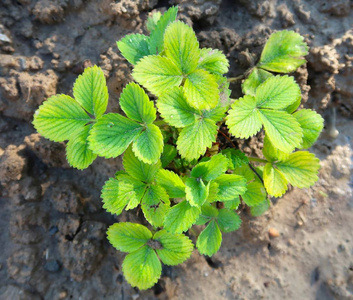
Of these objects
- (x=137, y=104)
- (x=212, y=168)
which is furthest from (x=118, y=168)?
(x=212, y=168)

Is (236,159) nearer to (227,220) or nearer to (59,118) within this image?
(227,220)

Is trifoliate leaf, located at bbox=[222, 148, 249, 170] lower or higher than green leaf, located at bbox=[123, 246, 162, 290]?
higher

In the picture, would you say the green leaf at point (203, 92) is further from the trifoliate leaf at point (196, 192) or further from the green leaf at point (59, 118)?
the green leaf at point (59, 118)

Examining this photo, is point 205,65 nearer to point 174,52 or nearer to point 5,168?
point 174,52

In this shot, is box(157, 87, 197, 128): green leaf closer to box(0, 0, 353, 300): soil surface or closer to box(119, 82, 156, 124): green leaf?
box(119, 82, 156, 124): green leaf

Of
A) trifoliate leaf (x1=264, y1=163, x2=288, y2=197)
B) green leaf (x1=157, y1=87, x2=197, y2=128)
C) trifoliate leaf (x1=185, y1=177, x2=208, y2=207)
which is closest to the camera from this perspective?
trifoliate leaf (x1=185, y1=177, x2=208, y2=207)

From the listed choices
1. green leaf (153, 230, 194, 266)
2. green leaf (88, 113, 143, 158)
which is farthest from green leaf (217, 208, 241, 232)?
green leaf (88, 113, 143, 158)

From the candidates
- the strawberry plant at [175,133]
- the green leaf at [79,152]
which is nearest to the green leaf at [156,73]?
the strawberry plant at [175,133]
